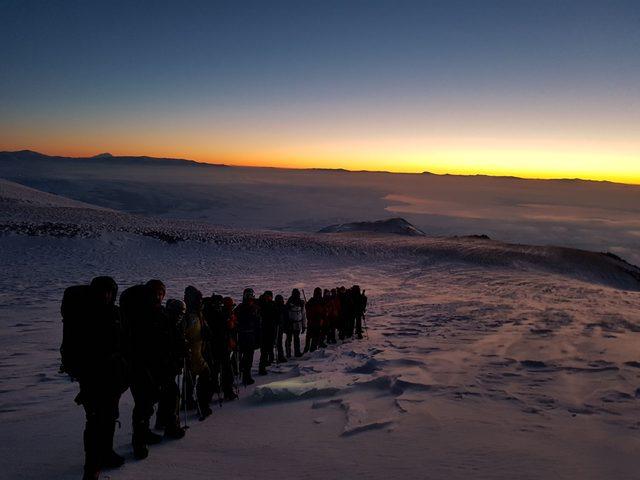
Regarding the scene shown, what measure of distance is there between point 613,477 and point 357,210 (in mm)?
181171

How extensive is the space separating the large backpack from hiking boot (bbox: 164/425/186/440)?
1.48 meters

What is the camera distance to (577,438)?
5.09 m

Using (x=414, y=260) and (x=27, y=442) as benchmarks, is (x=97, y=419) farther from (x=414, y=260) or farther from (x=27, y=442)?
(x=414, y=260)

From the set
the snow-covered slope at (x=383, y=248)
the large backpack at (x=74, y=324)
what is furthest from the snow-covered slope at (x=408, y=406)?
the snow-covered slope at (x=383, y=248)

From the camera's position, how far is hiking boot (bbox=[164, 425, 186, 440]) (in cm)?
530

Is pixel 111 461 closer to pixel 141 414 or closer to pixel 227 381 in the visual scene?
pixel 141 414

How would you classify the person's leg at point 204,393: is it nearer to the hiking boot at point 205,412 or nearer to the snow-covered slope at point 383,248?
the hiking boot at point 205,412

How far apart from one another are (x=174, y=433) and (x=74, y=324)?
1916 mm

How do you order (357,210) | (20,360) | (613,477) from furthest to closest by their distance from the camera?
(357,210) → (20,360) → (613,477)

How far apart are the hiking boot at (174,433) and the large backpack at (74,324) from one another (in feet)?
4.86

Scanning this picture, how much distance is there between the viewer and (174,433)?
5309mm

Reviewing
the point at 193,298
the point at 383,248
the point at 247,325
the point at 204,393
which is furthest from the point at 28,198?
the point at 193,298

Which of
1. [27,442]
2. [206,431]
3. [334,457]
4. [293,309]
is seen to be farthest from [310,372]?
[27,442]

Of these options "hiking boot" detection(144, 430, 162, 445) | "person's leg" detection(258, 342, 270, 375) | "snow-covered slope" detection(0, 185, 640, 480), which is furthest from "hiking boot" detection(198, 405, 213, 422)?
"person's leg" detection(258, 342, 270, 375)
